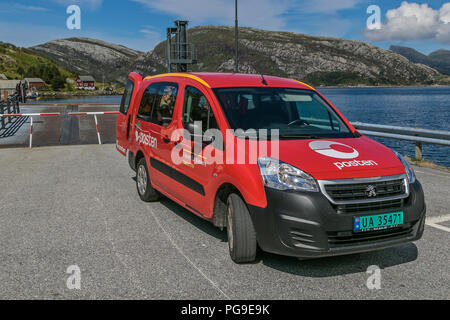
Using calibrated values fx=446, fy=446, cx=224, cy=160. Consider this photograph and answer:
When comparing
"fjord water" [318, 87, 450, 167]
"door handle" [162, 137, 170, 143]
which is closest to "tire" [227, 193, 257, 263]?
"door handle" [162, 137, 170, 143]

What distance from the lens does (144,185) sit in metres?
6.75

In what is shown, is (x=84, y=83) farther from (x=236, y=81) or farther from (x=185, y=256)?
(x=185, y=256)

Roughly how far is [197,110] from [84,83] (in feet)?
621

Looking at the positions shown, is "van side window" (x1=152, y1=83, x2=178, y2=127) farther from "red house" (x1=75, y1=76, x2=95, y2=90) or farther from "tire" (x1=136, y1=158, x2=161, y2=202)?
"red house" (x1=75, y1=76, x2=95, y2=90)

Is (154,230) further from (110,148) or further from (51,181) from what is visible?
(110,148)

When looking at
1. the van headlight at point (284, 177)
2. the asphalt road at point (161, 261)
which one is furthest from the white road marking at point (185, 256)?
the van headlight at point (284, 177)

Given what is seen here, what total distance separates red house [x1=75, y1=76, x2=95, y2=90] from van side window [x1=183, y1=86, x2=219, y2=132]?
600 feet

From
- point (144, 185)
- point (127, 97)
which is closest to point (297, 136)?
point (144, 185)

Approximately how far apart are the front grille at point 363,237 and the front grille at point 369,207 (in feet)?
0.64

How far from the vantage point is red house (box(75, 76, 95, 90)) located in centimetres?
17975

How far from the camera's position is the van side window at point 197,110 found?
15.7ft

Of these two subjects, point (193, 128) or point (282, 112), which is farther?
point (282, 112)

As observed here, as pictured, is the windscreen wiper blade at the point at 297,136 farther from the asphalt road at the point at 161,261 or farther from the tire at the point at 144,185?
the tire at the point at 144,185
